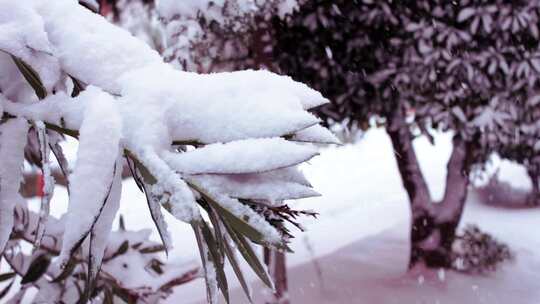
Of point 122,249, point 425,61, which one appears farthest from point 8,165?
point 425,61

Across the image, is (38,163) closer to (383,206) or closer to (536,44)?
(536,44)

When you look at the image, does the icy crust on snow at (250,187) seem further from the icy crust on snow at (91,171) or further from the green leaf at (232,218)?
the icy crust on snow at (91,171)

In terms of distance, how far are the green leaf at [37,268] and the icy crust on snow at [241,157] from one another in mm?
1540

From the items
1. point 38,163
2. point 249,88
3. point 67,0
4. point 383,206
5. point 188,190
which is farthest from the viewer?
point 383,206

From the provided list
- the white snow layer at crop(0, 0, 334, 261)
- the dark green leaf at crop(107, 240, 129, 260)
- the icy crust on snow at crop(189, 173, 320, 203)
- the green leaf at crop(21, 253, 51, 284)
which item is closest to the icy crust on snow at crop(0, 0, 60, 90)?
the white snow layer at crop(0, 0, 334, 261)

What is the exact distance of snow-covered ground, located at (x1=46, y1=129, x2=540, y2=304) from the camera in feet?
14.0

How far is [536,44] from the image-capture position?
356 centimetres

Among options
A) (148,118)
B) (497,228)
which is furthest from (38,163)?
(497,228)

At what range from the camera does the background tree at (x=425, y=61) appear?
Result: 3.47 meters

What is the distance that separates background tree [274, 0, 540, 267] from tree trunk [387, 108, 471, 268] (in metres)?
0.60

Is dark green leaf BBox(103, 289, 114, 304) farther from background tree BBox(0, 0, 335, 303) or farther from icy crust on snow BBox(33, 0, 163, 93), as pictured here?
icy crust on snow BBox(33, 0, 163, 93)

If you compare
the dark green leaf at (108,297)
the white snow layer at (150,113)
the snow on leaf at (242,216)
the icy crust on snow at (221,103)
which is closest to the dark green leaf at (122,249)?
the dark green leaf at (108,297)

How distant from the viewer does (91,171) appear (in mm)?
858

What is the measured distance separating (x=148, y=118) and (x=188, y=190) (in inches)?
6.2
